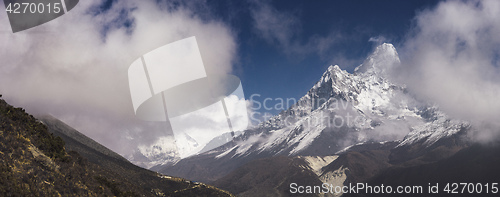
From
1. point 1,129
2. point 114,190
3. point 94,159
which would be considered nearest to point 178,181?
point 94,159

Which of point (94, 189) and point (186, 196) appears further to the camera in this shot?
point (186, 196)

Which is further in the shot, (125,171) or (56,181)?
(125,171)

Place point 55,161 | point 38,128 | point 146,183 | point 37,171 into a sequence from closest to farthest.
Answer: point 37,171 < point 55,161 < point 38,128 < point 146,183

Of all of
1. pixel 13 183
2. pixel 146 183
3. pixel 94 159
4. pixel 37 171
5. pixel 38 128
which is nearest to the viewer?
pixel 13 183

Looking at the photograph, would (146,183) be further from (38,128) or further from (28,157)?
(28,157)

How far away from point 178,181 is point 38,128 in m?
156

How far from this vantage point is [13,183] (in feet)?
99.4

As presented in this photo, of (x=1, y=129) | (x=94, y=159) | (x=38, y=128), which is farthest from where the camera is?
(x=94, y=159)

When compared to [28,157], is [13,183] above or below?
below

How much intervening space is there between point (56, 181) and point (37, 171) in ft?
7.12

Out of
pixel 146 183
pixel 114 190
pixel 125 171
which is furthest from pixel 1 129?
pixel 125 171

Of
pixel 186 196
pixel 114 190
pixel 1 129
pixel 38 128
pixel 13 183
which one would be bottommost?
pixel 13 183

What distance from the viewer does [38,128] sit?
48.7 meters

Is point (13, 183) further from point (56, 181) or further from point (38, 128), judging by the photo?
point (38, 128)
